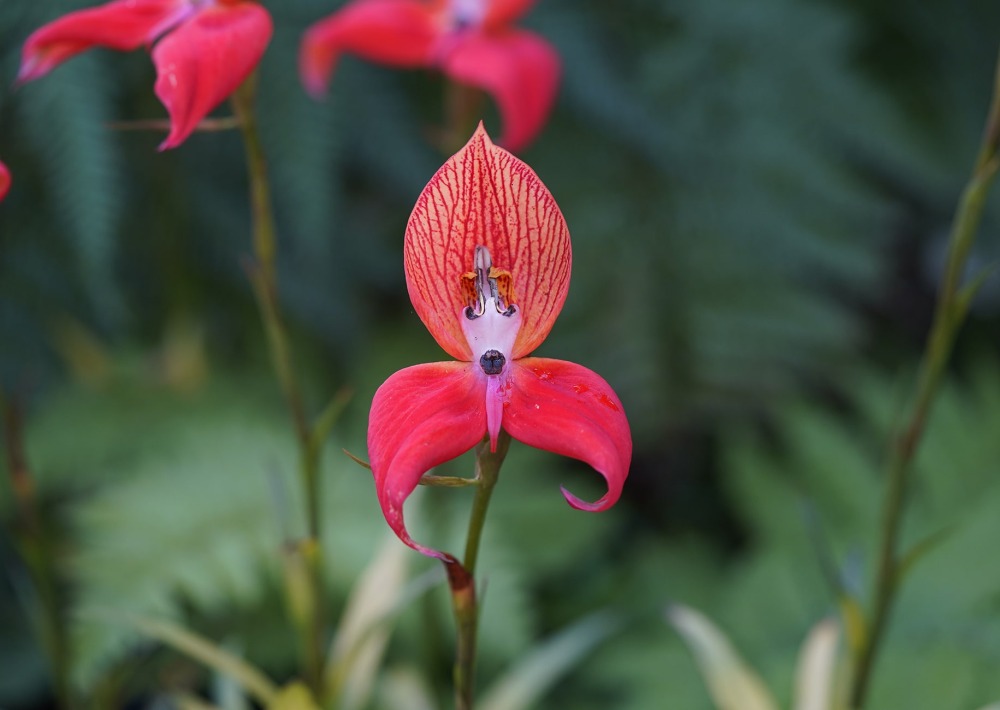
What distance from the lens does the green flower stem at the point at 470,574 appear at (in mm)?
377

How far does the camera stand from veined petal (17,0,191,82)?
0.45m

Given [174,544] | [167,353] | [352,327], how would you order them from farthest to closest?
[352,327], [167,353], [174,544]

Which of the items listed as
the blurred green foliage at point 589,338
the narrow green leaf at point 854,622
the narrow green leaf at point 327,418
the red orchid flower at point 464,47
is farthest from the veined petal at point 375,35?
the narrow green leaf at point 854,622

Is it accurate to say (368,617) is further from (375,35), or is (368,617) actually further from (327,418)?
(375,35)

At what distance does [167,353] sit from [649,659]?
840mm

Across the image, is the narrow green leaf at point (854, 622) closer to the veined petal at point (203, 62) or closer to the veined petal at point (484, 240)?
the veined petal at point (484, 240)

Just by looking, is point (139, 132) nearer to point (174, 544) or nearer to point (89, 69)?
point (89, 69)

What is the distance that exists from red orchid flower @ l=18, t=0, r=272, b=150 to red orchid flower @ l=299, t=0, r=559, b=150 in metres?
0.22

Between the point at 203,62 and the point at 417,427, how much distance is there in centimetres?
21

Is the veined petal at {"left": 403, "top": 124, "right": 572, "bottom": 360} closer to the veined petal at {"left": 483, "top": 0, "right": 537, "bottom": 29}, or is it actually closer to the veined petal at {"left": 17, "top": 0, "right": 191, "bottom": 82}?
the veined petal at {"left": 17, "top": 0, "right": 191, "bottom": 82}

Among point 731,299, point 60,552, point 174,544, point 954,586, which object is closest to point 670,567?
point 954,586

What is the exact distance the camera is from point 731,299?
1.55 meters

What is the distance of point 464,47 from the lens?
28.5 inches

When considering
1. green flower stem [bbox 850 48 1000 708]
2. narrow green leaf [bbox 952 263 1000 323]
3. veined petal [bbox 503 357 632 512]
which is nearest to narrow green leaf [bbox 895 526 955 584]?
green flower stem [bbox 850 48 1000 708]
